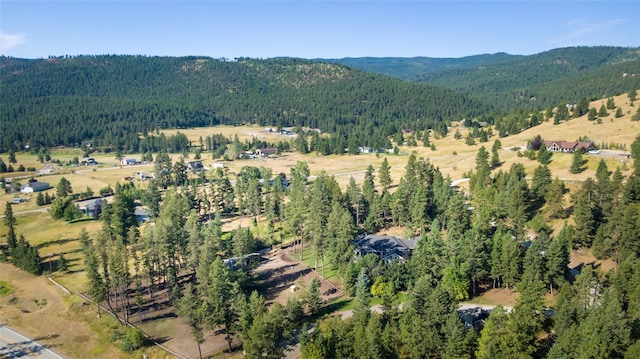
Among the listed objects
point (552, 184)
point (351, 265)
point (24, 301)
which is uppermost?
point (552, 184)

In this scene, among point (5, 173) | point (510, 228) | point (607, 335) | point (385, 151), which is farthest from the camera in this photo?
point (385, 151)

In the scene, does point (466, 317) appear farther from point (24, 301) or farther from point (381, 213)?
point (24, 301)

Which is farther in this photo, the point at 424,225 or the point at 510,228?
the point at 424,225

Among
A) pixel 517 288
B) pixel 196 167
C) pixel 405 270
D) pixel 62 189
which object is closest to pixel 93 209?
pixel 62 189

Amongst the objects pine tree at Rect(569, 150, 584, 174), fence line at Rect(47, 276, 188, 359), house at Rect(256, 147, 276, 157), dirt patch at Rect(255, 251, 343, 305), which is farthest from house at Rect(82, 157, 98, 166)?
pine tree at Rect(569, 150, 584, 174)

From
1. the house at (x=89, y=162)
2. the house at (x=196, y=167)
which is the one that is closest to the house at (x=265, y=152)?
the house at (x=196, y=167)

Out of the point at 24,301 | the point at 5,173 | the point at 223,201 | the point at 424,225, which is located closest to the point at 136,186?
the point at 223,201

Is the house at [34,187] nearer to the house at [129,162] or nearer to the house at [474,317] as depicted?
the house at [129,162]

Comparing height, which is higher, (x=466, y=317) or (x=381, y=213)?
(x=381, y=213)

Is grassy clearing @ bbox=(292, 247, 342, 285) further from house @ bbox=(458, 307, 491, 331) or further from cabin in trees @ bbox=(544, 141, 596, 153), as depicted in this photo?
cabin in trees @ bbox=(544, 141, 596, 153)
